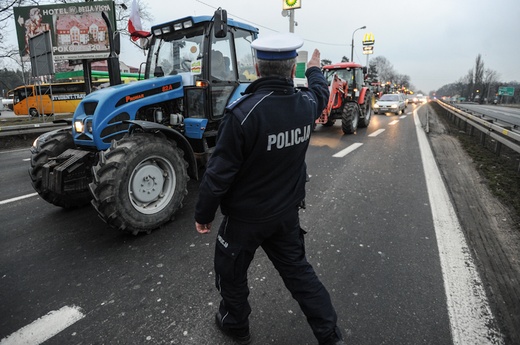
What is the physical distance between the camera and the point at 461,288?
103 inches

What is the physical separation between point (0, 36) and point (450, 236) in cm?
2999

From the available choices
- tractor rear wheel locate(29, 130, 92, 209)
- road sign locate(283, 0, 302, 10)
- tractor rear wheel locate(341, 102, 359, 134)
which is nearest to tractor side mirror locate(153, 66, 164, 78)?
tractor rear wheel locate(29, 130, 92, 209)

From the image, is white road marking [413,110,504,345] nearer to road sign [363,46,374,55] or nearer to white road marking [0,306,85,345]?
white road marking [0,306,85,345]

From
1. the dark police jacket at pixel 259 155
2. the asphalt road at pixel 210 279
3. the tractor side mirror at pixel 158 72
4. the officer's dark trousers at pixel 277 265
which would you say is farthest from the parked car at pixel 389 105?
the officer's dark trousers at pixel 277 265

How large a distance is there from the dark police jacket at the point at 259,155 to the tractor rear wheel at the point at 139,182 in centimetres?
184

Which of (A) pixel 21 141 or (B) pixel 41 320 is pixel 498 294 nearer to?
(B) pixel 41 320

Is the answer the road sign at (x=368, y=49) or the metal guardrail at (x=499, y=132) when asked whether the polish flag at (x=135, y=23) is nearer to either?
the metal guardrail at (x=499, y=132)

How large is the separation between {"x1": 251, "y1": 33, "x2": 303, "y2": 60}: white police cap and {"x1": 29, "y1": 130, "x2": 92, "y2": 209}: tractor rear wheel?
3.40 metres

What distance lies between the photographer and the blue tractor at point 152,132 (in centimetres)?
340

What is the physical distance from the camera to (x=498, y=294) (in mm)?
2518

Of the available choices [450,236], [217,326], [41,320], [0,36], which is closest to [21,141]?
[41,320]

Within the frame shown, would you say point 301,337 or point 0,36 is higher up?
point 0,36

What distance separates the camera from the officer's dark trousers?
73.9 inches

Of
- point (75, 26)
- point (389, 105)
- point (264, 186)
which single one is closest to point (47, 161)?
point (264, 186)
